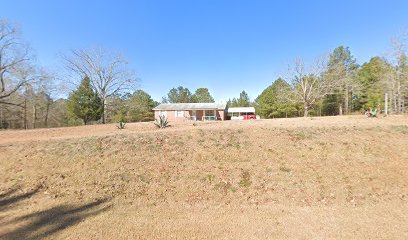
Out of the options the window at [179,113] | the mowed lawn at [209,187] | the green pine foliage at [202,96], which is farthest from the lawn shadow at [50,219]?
the green pine foliage at [202,96]

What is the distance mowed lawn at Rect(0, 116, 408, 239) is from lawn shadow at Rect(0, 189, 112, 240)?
22mm

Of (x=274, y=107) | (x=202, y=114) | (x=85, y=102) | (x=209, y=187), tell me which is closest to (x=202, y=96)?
(x=274, y=107)

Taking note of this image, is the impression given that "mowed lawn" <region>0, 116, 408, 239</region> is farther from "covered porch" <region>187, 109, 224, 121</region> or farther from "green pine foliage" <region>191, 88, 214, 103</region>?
"green pine foliage" <region>191, 88, 214, 103</region>

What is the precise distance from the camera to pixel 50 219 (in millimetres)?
4137

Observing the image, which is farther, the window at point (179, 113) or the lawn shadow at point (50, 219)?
the window at point (179, 113)

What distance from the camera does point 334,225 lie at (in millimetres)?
3875

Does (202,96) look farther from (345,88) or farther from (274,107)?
(345,88)

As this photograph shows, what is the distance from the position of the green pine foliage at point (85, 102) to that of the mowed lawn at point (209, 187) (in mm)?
20395

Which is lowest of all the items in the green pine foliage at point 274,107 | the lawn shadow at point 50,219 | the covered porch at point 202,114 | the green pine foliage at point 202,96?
the lawn shadow at point 50,219

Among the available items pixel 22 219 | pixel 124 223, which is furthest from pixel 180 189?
pixel 22 219

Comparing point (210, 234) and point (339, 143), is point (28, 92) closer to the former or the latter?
point (210, 234)

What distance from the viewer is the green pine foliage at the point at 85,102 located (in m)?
26.4

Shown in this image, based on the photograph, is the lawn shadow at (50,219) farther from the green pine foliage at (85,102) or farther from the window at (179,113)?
the window at (179,113)

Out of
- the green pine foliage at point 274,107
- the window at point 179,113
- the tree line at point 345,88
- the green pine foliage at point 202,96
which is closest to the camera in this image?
the tree line at point 345,88
